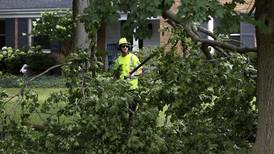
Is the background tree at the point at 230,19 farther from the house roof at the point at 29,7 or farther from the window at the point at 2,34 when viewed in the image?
the window at the point at 2,34

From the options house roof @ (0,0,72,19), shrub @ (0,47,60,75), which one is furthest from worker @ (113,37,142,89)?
house roof @ (0,0,72,19)

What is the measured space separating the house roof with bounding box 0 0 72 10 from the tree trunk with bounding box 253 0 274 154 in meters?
23.3

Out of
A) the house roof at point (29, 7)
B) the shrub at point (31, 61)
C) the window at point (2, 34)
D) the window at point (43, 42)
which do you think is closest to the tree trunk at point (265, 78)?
the shrub at point (31, 61)

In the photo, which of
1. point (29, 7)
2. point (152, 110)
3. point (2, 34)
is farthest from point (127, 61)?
point (2, 34)

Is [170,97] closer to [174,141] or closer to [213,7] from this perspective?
[174,141]

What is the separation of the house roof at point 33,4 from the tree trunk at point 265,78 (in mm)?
23329

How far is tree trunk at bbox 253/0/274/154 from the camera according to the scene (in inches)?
241

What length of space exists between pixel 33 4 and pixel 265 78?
25175 millimetres

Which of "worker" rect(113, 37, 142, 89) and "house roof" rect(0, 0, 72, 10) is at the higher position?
"house roof" rect(0, 0, 72, 10)

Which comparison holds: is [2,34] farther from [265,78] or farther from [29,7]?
[265,78]

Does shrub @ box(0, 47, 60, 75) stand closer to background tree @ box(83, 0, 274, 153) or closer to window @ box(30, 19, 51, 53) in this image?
window @ box(30, 19, 51, 53)

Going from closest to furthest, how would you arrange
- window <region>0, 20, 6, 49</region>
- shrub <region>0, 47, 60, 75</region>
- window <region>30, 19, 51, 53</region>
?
1. shrub <region>0, 47, 60, 75</region>
2. window <region>30, 19, 51, 53</region>
3. window <region>0, 20, 6, 49</region>

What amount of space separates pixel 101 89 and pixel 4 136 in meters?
1.44

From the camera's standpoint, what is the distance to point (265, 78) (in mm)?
6465
